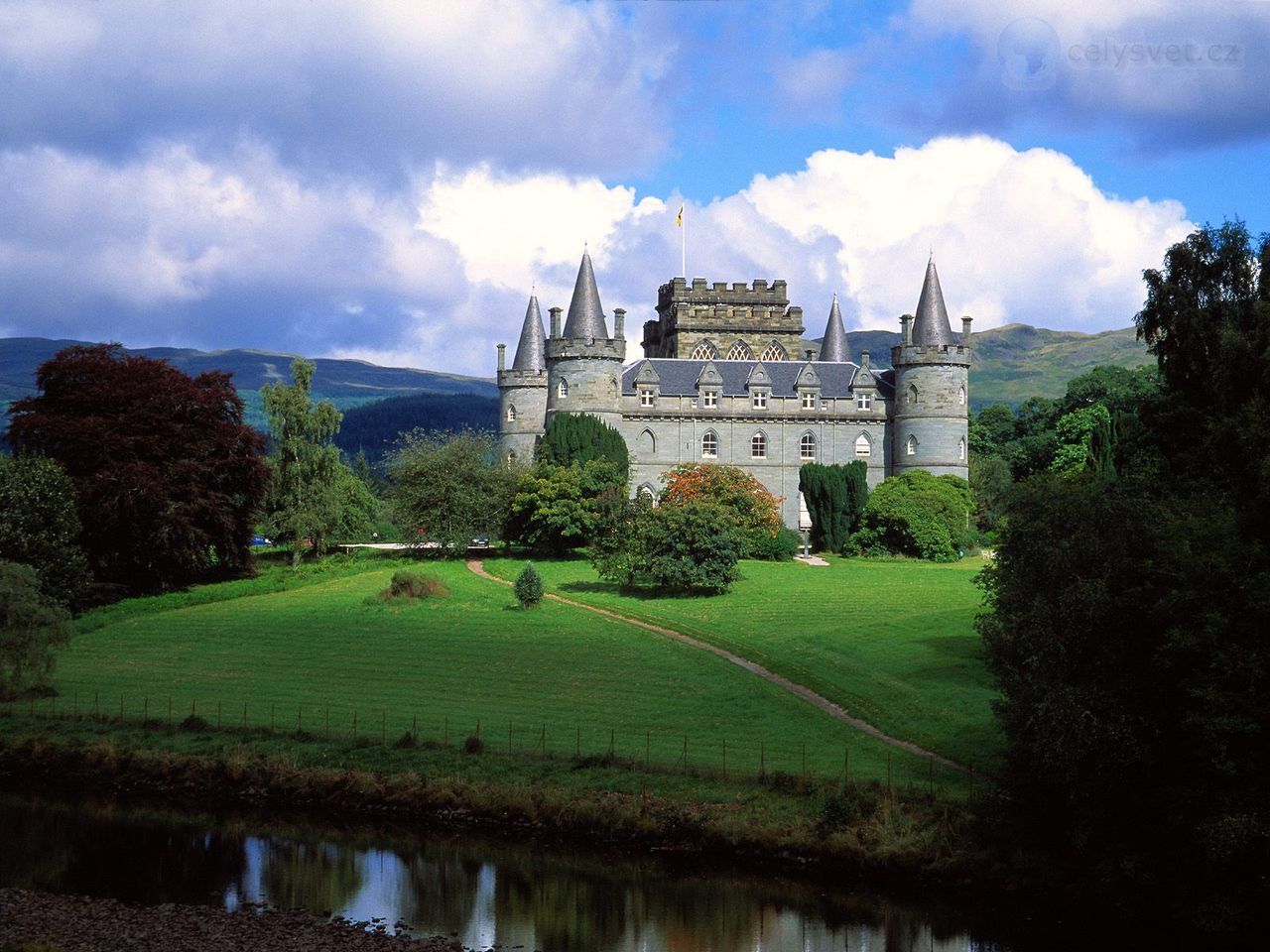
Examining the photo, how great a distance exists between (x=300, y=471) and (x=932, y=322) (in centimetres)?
2962

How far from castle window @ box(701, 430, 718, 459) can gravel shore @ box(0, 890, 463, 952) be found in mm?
45517

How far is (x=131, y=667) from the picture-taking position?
34562 millimetres

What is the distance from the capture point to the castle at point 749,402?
62.2 meters

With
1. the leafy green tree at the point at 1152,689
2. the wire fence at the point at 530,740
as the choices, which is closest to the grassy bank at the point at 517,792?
the wire fence at the point at 530,740

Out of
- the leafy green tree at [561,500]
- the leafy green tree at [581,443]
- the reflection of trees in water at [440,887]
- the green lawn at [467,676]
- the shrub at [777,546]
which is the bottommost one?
the reflection of trees in water at [440,887]

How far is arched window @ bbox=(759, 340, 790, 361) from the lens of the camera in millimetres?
72438

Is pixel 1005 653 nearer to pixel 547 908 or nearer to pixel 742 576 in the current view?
pixel 547 908

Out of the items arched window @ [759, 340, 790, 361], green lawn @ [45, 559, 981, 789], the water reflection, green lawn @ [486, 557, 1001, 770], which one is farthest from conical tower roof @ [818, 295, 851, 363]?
the water reflection

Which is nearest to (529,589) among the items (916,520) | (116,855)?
(116,855)

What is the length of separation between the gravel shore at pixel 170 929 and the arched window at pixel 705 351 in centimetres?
5331

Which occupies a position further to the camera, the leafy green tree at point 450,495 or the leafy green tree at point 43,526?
the leafy green tree at point 450,495

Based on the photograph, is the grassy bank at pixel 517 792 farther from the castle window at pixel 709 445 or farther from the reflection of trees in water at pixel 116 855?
the castle window at pixel 709 445

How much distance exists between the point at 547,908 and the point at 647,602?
22638 millimetres

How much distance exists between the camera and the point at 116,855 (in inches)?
912
